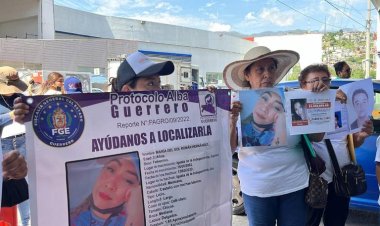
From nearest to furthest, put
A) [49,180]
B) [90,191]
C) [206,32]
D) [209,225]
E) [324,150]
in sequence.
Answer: [49,180] → [90,191] → [209,225] → [324,150] → [206,32]

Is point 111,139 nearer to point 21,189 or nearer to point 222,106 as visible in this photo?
point 222,106

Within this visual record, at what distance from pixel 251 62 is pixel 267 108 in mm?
353

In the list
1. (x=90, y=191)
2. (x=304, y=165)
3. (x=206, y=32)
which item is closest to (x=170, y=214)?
(x=90, y=191)

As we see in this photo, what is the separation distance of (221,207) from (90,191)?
89 centimetres

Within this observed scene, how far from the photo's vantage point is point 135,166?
1975 millimetres

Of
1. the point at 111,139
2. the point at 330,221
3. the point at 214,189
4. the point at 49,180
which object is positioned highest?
the point at 111,139

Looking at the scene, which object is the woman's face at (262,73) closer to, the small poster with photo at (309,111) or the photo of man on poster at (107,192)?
the small poster with photo at (309,111)

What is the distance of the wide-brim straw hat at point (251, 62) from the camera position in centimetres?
278

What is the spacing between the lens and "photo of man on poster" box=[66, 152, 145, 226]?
1800mm

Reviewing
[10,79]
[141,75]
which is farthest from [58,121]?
[10,79]

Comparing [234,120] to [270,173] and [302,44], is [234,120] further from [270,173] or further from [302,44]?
[302,44]

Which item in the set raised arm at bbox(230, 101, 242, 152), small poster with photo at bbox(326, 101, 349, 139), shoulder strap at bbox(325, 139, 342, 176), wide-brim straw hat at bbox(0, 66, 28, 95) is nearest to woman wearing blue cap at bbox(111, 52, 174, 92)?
raised arm at bbox(230, 101, 242, 152)

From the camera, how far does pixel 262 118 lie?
8.63ft

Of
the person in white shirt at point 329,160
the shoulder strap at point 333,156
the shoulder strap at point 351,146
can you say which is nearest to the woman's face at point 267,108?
the person in white shirt at point 329,160
